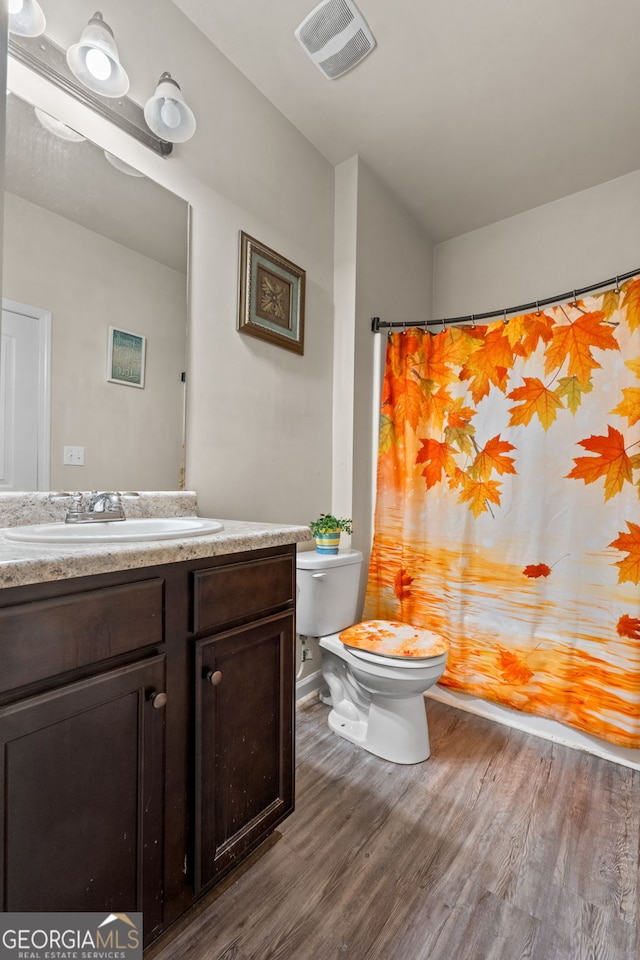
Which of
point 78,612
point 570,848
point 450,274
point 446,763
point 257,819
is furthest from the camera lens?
point 450,274

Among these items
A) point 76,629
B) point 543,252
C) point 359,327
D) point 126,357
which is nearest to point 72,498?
point 126,357

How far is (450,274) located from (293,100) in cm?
141

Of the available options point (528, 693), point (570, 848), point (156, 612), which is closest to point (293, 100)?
point (156, 612)

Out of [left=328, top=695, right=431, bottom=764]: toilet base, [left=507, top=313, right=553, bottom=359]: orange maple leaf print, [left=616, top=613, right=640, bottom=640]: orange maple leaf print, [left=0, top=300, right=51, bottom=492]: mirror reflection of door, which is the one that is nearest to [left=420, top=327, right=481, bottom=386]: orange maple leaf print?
[left=507, top=313, right=553, bottom=359]: orange maple leaf print

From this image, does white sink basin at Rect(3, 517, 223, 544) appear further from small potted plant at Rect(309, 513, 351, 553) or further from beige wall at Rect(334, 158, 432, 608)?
beige wall at Rect(334, 158, 432, 608)

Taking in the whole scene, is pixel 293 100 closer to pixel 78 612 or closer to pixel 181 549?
pixel 181 549

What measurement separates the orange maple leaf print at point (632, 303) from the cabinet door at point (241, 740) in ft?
5.59

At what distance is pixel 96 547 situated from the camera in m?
0.83

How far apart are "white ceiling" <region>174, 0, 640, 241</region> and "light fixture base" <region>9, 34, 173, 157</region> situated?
21.0 inches

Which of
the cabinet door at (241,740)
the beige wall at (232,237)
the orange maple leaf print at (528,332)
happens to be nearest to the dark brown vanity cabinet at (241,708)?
the cabinet door at (241,740)

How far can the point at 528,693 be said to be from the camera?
6.30 ft

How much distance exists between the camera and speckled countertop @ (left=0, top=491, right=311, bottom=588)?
27.9 inches

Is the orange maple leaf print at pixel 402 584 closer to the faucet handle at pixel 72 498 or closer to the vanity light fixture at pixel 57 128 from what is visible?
the faucet handle at pixel 72 498

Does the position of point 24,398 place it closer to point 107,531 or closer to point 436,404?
point 107,531
